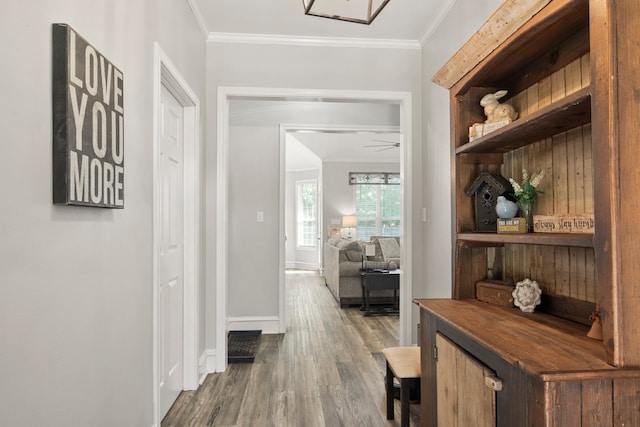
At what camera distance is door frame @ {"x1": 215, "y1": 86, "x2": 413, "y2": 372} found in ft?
10.1

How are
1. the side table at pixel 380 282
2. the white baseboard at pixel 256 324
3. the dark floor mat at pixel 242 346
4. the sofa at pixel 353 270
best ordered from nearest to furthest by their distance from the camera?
the dark floor mat at pixel 242 346 < the white baseboard at pixel 256 324 < the side table at pixel 380 282 < the sofa at pixel 353 270

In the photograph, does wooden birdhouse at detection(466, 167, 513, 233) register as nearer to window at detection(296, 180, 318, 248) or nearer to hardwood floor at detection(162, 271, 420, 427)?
hardwood floor at detection(162, 271, 420, 427)

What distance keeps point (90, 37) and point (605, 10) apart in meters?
1.52

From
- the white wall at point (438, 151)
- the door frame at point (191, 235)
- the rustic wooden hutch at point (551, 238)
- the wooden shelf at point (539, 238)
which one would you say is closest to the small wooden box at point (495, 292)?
the rustic wooden hutch at point (551, 238)

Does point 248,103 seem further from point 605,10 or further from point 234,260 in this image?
point 605,10

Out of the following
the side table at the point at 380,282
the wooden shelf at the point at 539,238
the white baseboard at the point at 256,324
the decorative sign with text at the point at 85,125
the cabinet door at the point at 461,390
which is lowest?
the white baseboard at the point at 256,324

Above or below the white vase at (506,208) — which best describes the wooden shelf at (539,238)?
below

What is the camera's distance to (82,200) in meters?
1.21

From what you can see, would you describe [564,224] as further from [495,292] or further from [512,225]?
[495,292]

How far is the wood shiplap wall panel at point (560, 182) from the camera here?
1.36 m

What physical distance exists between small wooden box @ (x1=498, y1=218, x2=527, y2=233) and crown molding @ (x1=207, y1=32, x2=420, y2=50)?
6.91 ft

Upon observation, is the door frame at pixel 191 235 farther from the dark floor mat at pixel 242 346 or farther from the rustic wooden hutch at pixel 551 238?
the rustic wooden hutch at pixel 551 238

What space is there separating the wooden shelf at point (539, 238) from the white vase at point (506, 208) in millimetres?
133

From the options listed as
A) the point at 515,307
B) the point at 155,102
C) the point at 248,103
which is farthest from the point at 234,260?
the point at 515,307
